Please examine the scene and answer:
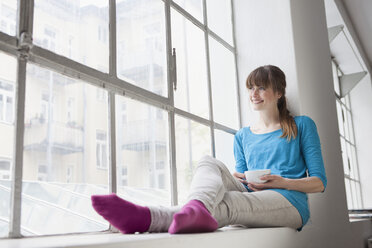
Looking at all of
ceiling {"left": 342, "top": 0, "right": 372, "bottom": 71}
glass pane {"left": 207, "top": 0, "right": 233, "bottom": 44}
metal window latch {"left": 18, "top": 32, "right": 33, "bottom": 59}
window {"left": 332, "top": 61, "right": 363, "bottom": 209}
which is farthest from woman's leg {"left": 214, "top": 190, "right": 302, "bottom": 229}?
window {"left": 332, "top": 61, "right": 363, "bottom": 209}

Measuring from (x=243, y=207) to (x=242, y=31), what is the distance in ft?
5.02

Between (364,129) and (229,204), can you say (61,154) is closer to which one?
(229,204)

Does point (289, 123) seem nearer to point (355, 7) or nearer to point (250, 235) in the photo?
point (250, 235)

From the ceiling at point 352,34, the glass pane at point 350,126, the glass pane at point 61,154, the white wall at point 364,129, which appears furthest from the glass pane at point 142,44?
the white wall at point 364,129

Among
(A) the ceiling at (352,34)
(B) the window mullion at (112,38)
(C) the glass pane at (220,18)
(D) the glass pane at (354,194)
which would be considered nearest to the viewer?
(B) the window mullion at (112,38)

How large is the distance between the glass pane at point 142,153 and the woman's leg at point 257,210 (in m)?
0.38

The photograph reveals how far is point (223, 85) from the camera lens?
245cm

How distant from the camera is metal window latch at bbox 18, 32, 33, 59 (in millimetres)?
1146

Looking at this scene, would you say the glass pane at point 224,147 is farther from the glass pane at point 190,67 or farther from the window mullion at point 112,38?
the window mullion at point 112,38

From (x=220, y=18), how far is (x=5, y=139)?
1.81 metres

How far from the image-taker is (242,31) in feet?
8.77

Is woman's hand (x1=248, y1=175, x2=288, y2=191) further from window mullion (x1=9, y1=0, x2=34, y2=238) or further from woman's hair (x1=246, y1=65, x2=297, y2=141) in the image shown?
window mullion (x1=9, y1=0, x2=34, y2=238)

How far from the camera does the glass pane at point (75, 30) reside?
127 centimetres

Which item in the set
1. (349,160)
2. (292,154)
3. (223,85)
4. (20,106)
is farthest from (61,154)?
(349,160)
